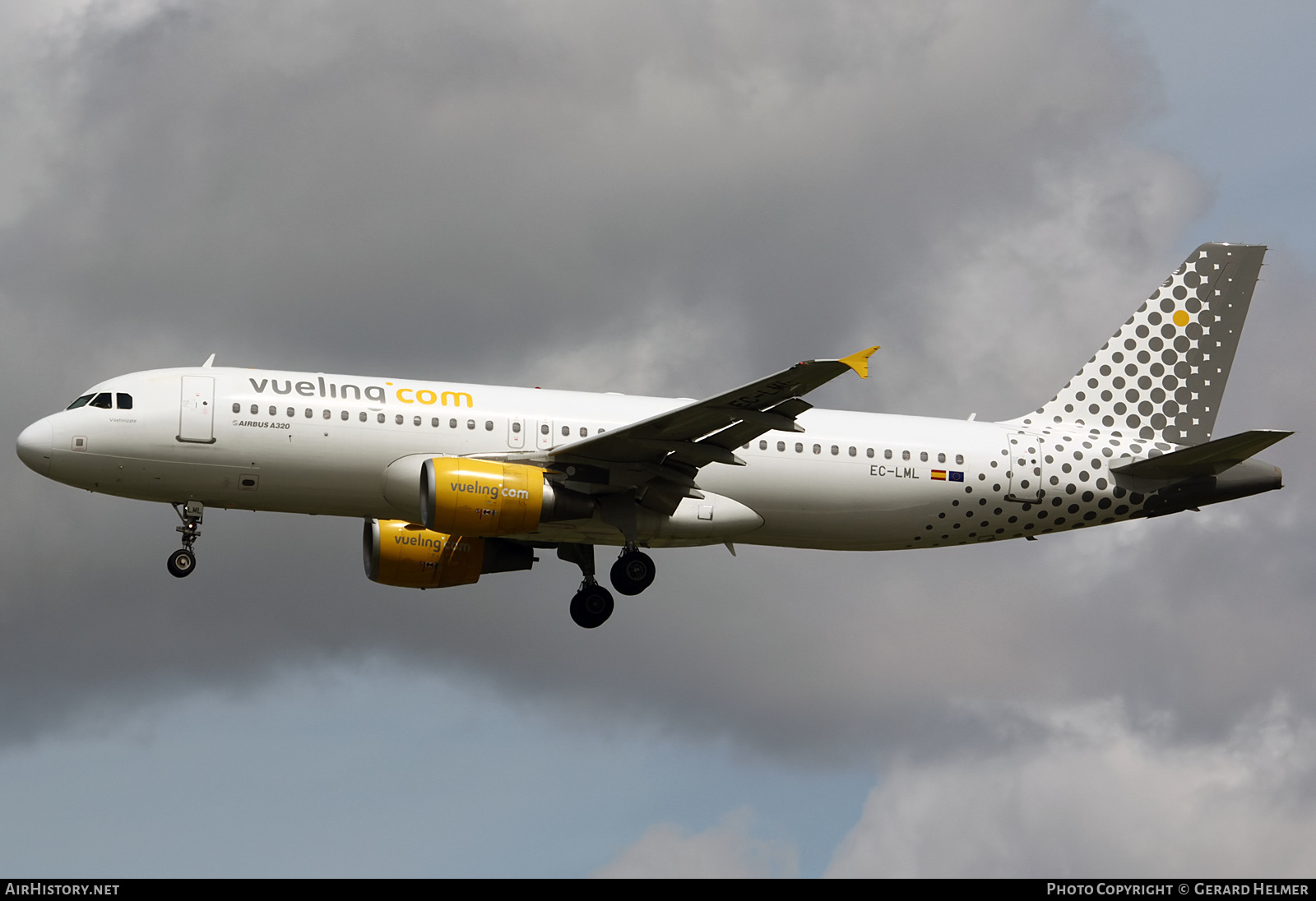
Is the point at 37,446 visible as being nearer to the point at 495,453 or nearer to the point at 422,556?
the point at 422,556

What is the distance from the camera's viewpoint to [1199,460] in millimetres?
41406

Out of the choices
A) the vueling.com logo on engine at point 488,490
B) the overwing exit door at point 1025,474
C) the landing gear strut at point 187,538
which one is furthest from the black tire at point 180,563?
the overwing exit door at point 1025,474

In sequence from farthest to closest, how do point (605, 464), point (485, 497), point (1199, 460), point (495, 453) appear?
point (1199, 460)
point (495, 453)
point (605, 464)
point (485, 497)

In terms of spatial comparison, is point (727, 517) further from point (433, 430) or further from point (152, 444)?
point (152, 444)

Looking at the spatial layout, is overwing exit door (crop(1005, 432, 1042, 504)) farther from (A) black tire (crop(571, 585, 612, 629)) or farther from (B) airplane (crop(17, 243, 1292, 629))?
(A) black tire (crop(571, 585, 612, 629))

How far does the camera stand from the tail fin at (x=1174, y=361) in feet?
147

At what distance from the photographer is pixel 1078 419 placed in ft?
146

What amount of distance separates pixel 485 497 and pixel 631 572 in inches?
169

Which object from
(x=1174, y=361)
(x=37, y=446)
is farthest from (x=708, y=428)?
(x=1174, y=361)

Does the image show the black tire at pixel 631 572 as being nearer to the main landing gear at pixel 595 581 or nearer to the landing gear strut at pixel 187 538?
the main landing gear at pixel 595 581

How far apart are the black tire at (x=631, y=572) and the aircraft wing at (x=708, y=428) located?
2.19m

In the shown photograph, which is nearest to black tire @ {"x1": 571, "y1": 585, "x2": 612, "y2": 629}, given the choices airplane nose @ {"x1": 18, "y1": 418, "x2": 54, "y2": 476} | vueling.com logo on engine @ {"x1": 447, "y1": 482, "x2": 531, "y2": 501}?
vueling.com logo on engine @ {"x1": 447, "y1": 482, "x2": 531, "y2": 501}
